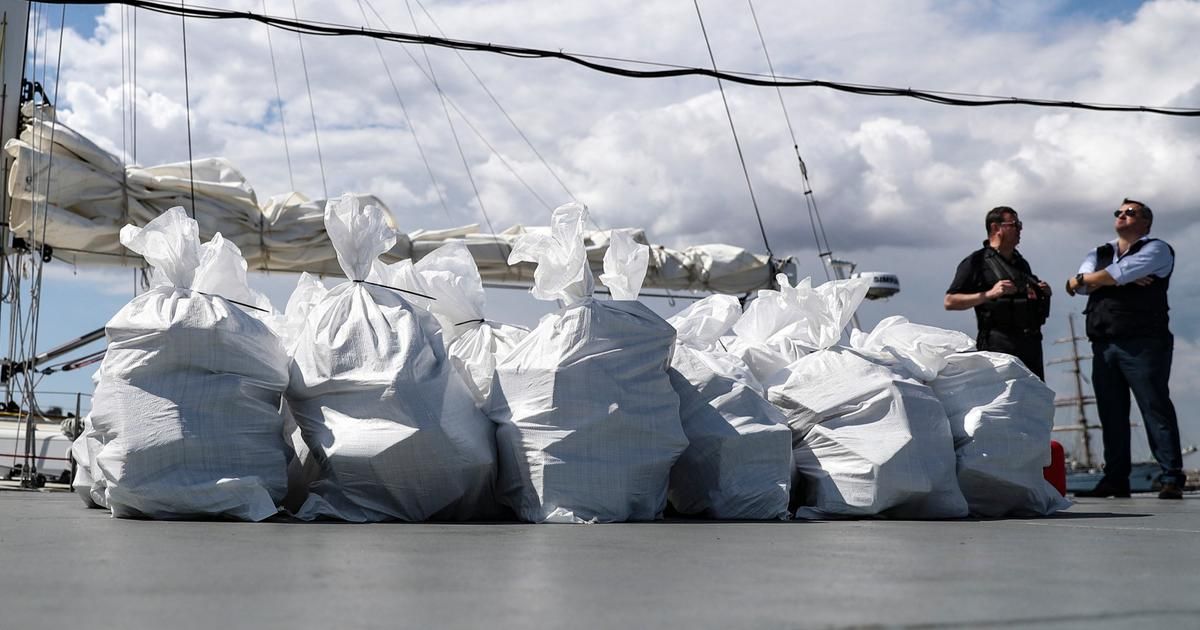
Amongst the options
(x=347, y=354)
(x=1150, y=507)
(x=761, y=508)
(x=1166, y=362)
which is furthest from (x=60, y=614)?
(x=1166, y=362)

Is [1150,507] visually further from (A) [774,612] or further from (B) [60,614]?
(B) [60,614]

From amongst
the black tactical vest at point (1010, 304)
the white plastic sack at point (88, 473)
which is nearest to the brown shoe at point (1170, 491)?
the black tactical vest at point (1010, 304)

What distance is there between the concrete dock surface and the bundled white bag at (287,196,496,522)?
39 centimetres

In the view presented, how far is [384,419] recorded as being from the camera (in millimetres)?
3441

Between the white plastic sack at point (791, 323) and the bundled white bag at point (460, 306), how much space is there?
92cm

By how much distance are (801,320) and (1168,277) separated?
6.12ft

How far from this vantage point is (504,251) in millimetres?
8625

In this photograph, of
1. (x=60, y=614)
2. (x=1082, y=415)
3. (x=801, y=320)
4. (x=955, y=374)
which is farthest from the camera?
(x=1082, y=415)

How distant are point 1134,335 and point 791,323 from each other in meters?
1.68

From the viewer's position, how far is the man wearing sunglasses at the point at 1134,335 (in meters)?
5.23

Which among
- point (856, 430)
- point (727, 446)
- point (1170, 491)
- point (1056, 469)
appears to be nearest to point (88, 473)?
point (727, 446)

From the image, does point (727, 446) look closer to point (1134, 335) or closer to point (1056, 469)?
point (1056, 469)

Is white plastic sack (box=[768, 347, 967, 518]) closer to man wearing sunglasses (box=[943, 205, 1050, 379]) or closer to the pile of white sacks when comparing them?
the pile of white sacks

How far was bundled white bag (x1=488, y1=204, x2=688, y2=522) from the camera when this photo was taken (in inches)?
139
